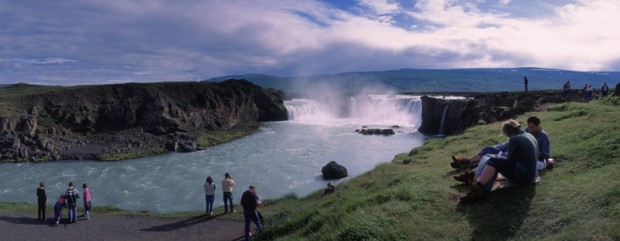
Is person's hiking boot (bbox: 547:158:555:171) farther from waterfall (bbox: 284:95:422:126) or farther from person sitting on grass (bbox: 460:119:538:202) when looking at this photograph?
waterfall (bbox: 284:95:422:126)

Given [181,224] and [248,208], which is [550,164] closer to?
[248,208]

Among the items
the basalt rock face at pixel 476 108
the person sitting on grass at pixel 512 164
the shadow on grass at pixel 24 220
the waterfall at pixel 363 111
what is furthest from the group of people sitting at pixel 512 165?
the waterfall at pixel 363 111

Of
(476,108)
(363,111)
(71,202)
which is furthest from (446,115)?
(71,202)

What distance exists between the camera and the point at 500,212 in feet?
24.2

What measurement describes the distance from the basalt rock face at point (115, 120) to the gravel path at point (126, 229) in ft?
91.3

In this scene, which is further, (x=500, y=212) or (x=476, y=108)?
(x=476, y=108)

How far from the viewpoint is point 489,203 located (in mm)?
7793

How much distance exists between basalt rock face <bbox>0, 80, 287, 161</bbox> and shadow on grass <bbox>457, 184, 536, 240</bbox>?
42.0m

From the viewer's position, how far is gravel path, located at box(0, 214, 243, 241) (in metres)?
14.8

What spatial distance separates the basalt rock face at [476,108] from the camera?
32.6 meters

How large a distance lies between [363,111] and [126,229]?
239 feet

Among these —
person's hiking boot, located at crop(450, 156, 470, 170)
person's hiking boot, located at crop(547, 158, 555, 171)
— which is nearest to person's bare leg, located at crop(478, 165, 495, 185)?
person's hiking boot, located at crop(547, 158, 555, 171)

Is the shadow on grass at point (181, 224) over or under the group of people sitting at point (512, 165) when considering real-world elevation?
under

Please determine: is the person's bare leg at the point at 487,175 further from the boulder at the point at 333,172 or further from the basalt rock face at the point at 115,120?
the basalt rock face at the point at 115,120
